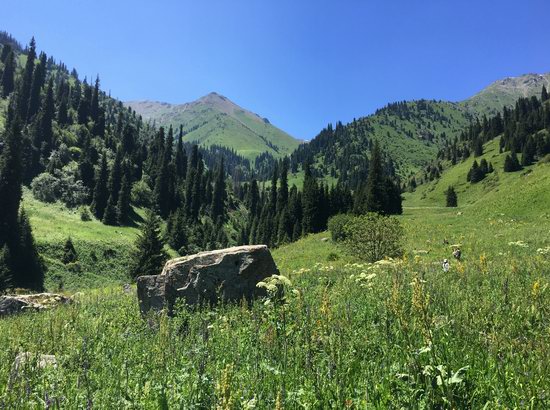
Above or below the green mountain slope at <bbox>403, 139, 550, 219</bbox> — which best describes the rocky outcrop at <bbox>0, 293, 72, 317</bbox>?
below

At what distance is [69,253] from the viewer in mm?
74625

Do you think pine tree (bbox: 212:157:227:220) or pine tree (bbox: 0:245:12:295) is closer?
pine tree (bbox: 0:245:12:295)

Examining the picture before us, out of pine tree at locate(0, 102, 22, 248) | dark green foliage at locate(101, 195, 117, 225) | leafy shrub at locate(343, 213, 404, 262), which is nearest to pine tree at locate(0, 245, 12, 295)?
pine tree at locate(0, 102, 22, 248)

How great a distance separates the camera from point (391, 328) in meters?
5.84

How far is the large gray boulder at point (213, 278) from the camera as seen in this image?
427 inches

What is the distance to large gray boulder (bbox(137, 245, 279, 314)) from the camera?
10852mm

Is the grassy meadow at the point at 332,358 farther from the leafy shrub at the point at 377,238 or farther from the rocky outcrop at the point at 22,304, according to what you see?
the leafy shrub at the point at 377,238

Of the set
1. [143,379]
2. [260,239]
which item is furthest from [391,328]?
[260,239]

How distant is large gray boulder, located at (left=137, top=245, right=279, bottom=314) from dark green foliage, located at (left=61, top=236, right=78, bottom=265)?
73.2m

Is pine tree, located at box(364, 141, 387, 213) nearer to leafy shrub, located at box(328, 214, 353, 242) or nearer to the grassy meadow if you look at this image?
leafy shrub, located at box(328, 214, 353, 242)

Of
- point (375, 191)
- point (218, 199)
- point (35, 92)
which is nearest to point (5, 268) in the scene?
point (375, 191)

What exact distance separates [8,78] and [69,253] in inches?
5446

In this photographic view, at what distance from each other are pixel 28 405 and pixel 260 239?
107998 millimetres

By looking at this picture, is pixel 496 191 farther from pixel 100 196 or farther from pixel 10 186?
pixel 100 196
